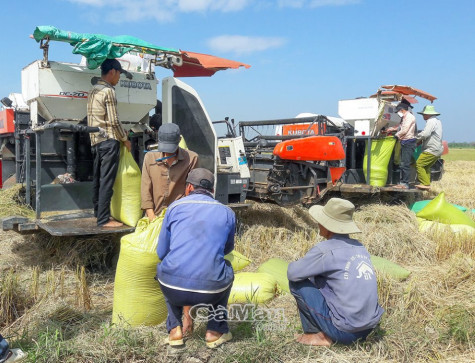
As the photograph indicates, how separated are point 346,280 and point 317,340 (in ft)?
1.60

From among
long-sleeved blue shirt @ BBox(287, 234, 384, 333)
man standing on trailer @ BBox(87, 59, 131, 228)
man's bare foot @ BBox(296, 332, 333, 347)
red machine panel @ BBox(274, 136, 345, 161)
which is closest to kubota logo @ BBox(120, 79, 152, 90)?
man standing on trailer @ BBox(87, 59, 131, 228)

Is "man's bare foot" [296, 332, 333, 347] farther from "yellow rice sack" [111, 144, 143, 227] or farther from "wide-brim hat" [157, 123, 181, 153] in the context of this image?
"yellow rice sack" [111, 144, 143, 227]

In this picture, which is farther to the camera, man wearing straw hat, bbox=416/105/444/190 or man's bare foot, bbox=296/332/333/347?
man wearing straw hat, bbox=416/105/444/190

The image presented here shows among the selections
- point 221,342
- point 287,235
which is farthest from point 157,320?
point 287,235

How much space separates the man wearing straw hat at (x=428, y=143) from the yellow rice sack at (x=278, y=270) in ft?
17.1

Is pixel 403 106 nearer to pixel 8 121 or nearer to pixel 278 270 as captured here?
pixel 278 270

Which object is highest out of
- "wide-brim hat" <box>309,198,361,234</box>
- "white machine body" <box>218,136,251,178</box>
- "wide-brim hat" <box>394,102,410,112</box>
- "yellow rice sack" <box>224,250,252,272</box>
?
"wide-brim hat" <box>394,102,410,112</box>

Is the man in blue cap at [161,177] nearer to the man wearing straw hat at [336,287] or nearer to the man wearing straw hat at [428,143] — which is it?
the man wearing straw hat at [336,287]

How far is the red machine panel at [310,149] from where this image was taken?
22.9 ft

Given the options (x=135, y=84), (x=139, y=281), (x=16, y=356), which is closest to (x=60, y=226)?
(x=139, y=281)

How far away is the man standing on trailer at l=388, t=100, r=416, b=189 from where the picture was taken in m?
8.61

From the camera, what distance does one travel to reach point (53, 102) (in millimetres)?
4863

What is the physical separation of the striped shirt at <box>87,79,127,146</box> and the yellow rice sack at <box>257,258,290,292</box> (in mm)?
1971

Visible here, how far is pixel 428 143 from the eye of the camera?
30.2 feet
